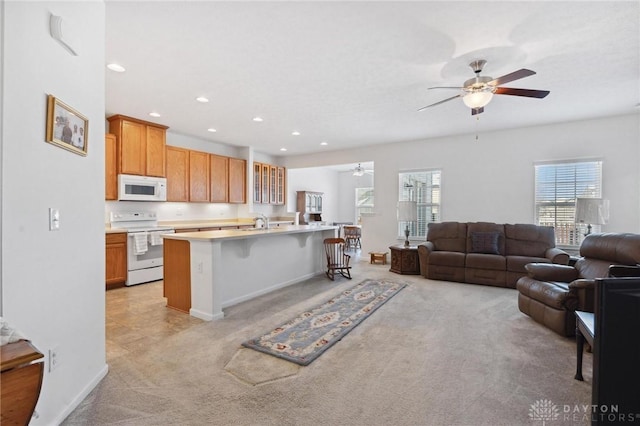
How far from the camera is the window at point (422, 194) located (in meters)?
6.38

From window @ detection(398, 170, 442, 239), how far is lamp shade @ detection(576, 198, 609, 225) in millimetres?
2331

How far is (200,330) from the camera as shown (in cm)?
305

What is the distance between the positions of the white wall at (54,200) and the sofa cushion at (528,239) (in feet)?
18.5

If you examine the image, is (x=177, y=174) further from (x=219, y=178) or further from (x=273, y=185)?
(x=273, y=185)

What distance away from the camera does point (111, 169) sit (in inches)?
188

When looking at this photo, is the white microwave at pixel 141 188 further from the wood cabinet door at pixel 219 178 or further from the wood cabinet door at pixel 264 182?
the wood cabinet door at pixel 264 182

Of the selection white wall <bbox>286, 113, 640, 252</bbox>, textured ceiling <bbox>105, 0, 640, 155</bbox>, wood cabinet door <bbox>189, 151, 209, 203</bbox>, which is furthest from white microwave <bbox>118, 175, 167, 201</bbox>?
white wall <bbox>286, 113, 640, 252</bbox>

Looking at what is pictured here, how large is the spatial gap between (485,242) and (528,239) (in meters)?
0.65

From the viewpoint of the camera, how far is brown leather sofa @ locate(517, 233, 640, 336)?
2.80m

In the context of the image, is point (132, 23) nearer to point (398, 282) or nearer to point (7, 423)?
point (7, 423)

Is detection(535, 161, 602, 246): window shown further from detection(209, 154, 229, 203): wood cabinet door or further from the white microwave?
the white microwave

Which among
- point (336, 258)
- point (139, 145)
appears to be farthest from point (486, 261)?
point (139, 145)

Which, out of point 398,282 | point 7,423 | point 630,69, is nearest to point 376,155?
point 398,282

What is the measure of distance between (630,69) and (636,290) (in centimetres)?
347
